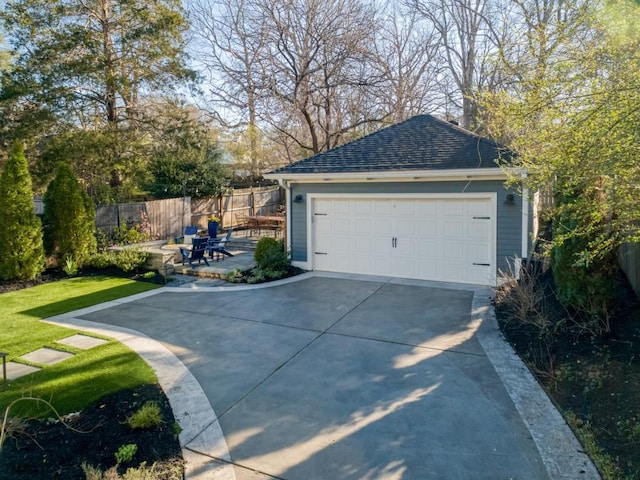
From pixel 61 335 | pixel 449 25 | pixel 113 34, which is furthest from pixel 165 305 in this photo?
pixel 449 25

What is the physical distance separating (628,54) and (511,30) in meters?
1.18

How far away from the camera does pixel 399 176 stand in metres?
9.75

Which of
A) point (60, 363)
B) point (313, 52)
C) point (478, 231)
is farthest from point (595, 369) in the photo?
point (313, 52)

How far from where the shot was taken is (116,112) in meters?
16.8

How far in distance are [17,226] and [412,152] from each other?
980 centimetres

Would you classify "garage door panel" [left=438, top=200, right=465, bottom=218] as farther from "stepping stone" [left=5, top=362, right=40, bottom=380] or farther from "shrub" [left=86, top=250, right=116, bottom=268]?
"shrub" [left=86, top=250, right=116, bottom=268]

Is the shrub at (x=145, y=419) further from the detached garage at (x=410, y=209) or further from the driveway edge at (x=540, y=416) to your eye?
the detached garage at (x=410, y=209)

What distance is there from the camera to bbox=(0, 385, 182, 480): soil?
10.9ft

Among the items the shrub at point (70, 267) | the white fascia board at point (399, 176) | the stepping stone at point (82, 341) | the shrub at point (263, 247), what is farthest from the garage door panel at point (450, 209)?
the shrub at point (70, 267)

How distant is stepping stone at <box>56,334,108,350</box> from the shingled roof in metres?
6.26

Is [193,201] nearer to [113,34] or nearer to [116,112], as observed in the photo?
[116,112]

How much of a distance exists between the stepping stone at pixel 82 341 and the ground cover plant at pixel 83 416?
0.39ft

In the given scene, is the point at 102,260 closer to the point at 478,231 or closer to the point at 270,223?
the point at 270,223

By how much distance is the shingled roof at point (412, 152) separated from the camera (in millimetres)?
9578
